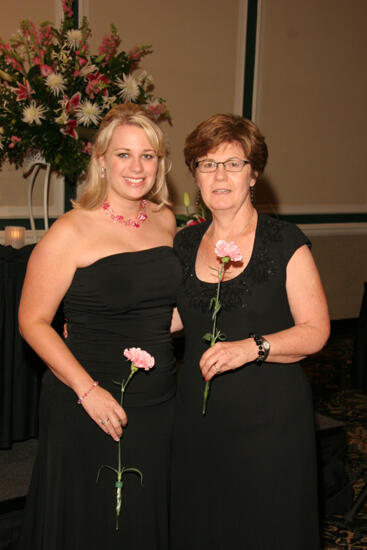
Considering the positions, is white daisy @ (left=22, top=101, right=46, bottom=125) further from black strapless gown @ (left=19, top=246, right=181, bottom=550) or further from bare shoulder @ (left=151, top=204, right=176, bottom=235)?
black strapless gown @ (left=19, top=246, right=181, bottom=550)

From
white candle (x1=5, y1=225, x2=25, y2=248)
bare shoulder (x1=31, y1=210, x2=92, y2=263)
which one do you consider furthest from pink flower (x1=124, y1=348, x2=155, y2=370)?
white candle (x1=5, y1=225, x2=25, y2=248)

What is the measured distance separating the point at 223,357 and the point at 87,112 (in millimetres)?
2177

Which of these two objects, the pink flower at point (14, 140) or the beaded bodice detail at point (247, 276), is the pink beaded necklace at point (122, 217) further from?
the pink flower at point (14, 140)

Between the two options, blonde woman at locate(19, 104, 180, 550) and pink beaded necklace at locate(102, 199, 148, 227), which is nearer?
blonde woman at locate(19, 104, 180, 550)

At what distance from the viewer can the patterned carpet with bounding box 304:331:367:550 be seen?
115 inches

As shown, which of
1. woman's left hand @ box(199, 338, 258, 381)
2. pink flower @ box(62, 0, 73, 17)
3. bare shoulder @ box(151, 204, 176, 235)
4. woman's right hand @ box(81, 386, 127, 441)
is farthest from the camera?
pink flower @ box(62, 0, 73, 17)

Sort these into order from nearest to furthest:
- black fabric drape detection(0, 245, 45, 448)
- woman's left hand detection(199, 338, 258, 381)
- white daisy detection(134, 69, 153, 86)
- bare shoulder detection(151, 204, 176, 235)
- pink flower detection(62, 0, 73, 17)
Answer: woman's left hand detection(199, 338, 258, 381), bare shoulder detection(151, 204, 176, 235), black fabric drape detection(0, 245, 45, 448), pink flower detection(62, 0, 73, 17), white daisy detection(134, 69, 153, 86)

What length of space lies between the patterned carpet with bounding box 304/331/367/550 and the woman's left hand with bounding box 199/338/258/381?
5.33 ft

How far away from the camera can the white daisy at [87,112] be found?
3.34m

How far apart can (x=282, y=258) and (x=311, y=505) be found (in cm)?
78

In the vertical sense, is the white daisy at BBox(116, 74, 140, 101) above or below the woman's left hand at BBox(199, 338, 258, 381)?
above

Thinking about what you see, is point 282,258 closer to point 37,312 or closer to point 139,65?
point 37,312

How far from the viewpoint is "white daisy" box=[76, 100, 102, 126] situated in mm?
3344

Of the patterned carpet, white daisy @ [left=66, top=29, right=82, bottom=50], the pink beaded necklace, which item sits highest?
white daisy @ [left=66, top=29, right=82, bottom=50]
